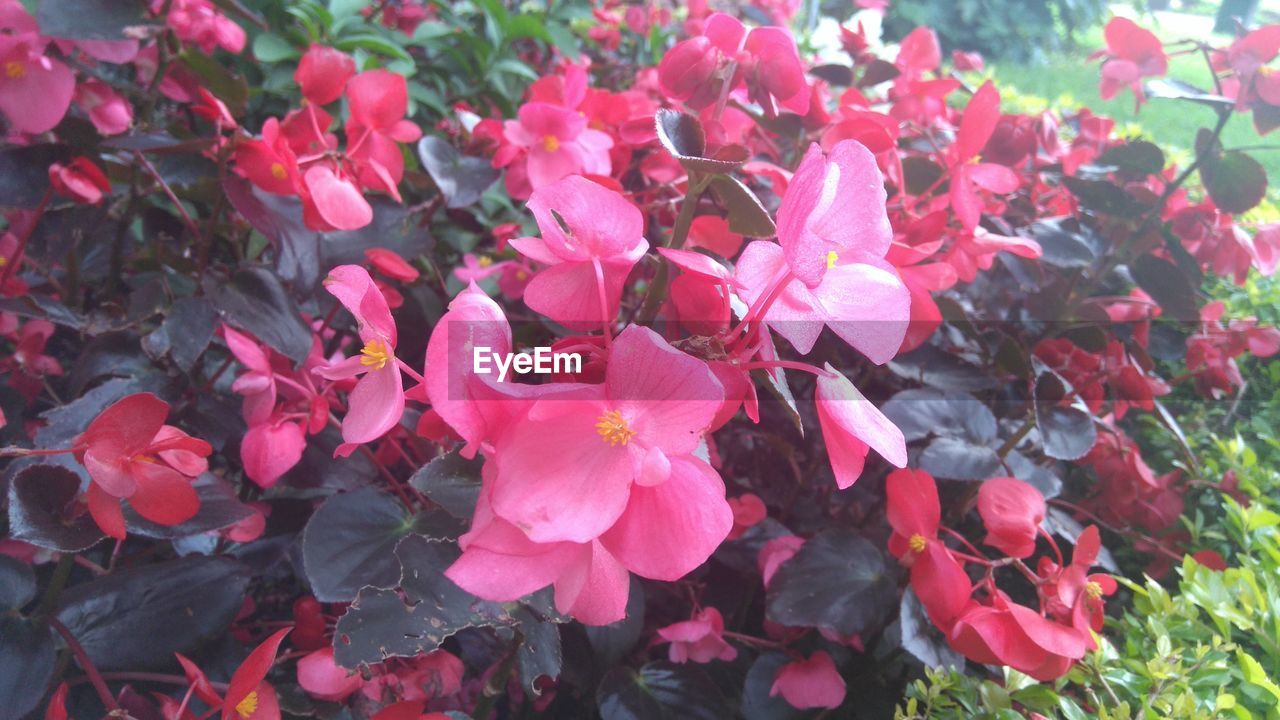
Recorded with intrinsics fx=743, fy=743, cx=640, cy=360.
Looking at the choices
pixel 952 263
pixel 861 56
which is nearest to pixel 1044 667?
pixel 952 263

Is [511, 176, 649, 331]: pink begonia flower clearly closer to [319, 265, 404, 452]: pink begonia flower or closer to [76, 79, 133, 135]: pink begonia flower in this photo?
[319, 265, 404, 452]: pink begonia flower

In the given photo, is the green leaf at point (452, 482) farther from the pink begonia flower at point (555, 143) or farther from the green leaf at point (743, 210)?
the pink begonia flower at point (555, 143)

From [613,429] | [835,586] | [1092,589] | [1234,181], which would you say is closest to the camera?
[613,429]

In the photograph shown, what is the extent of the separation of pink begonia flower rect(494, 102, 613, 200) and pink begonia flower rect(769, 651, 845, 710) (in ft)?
1.54

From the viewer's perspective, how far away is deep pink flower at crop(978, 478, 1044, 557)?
1.77ft

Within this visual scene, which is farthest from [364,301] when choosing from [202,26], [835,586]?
[202,26]

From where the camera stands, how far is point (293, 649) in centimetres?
64

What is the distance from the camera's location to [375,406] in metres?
0.34

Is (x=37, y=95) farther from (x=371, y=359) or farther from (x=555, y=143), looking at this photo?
(x=371, y=359)

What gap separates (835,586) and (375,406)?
44cm

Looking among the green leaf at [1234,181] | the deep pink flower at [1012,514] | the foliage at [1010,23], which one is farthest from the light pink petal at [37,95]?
the foliage at [1010,23]

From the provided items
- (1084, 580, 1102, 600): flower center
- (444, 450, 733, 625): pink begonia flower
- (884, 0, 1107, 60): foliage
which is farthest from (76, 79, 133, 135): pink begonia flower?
(884, 0, 1107, 60): foliage

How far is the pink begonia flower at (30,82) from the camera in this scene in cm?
64

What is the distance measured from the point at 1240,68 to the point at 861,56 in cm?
39
